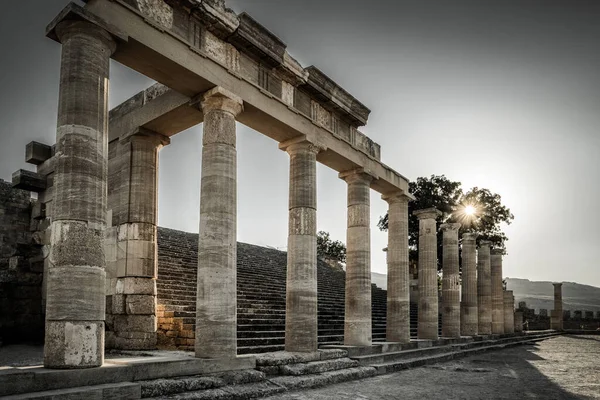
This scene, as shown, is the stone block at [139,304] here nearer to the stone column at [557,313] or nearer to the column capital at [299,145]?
the column capital at [299,145]

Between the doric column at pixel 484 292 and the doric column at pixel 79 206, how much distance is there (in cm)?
2313

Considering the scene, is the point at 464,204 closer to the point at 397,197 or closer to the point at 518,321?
the point at 518,321

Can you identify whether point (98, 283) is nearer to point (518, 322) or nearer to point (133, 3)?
point (133, 3)

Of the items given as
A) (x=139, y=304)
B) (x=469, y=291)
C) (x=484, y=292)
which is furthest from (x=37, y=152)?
(x=484, y=292)

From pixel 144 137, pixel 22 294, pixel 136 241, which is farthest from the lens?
pixel 22 294

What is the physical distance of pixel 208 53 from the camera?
1009cm

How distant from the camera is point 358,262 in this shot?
48.8 feet

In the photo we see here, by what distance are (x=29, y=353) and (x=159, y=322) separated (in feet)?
9.52

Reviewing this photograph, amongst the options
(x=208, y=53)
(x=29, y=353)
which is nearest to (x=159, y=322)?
(x=29, y=353)

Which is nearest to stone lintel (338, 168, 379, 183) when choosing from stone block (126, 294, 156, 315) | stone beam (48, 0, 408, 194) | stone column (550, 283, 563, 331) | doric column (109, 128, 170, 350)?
stone beam (48, 0, 408, 194)

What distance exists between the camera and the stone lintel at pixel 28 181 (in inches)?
535

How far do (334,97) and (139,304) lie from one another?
7.62 metres

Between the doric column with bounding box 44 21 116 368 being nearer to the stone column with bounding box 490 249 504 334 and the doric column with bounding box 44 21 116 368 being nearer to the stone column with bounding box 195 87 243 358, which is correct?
the stone column with bounding box 195 87 243 358

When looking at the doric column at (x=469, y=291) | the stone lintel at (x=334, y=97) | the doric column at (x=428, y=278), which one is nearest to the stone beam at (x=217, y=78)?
the stone lintel at (x=334, y=97)
